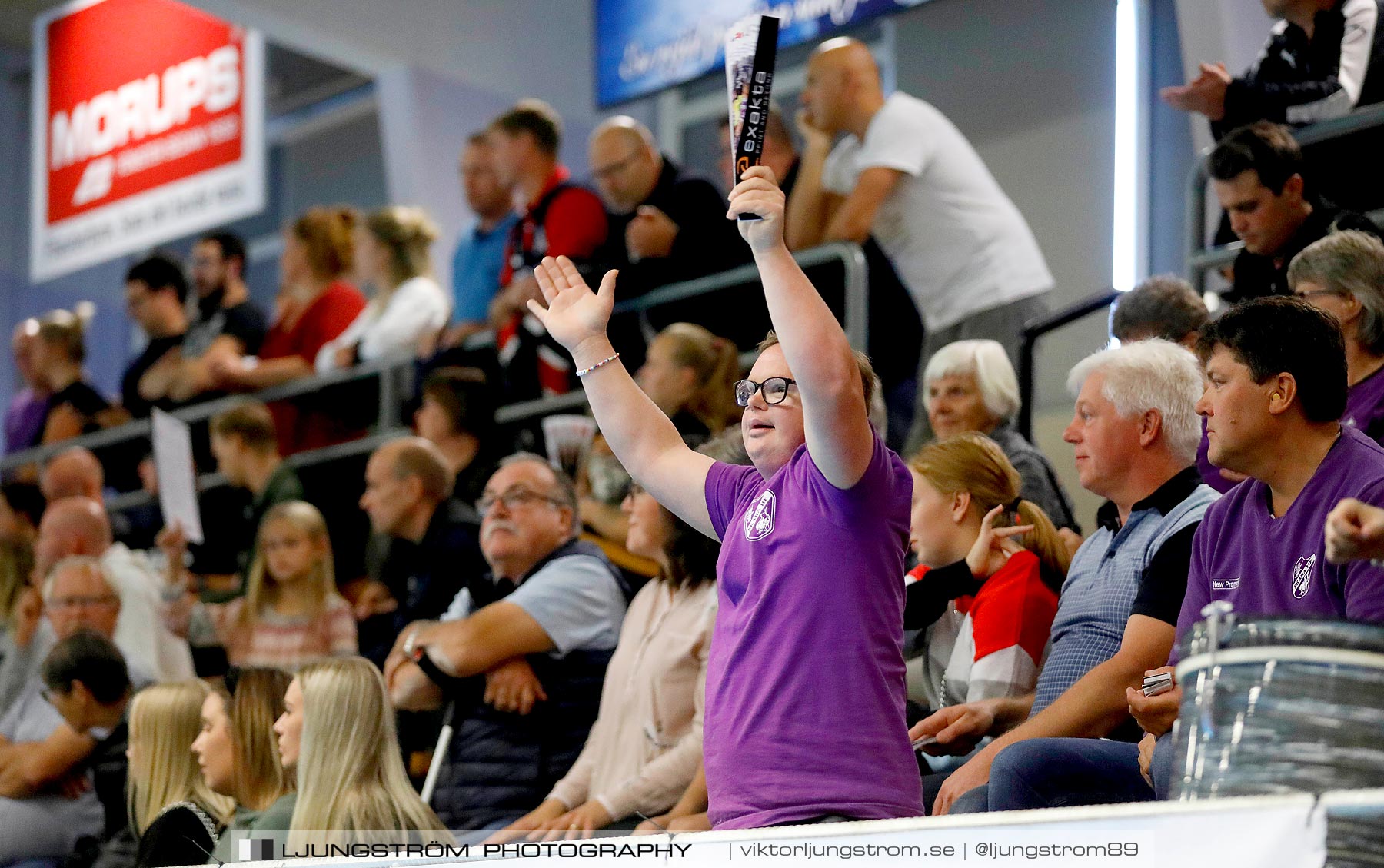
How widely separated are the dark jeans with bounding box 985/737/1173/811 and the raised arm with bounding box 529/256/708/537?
628 millimetres

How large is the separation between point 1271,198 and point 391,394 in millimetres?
3758

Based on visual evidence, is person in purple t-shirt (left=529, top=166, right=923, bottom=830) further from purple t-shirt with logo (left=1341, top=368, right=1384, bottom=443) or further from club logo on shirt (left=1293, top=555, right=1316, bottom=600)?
purple t-shirt with logo (left=1341, top=368, right=1384, bottom=443)

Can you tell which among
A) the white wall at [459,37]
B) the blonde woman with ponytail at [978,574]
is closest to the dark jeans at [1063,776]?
the blonde woman with ponytail at [978,574]

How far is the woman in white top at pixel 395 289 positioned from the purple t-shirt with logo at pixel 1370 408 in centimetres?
415

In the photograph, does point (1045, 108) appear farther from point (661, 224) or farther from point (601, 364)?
point (601, 364)

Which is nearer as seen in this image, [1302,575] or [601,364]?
[1302,575]

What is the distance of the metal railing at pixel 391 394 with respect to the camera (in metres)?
5.39

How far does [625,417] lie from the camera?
2877 mm

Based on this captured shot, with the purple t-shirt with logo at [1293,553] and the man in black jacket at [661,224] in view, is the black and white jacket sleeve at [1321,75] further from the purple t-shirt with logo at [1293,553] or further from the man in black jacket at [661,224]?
the purple t-shirt with logo at [1293,553]

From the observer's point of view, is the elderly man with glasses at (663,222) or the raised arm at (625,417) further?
the elderly man with glasses at (663,222)

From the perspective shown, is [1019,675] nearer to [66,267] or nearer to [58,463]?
[58,463]

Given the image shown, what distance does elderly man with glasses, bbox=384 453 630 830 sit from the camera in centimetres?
441

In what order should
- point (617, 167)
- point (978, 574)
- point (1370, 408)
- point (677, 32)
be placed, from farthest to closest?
1. point (677, 32)
2. point (617, 167)
3. point (978, 574)
4. point (1370, 408)

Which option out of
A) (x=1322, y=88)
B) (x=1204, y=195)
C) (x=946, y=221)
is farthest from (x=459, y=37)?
(x=1322, y=88)
